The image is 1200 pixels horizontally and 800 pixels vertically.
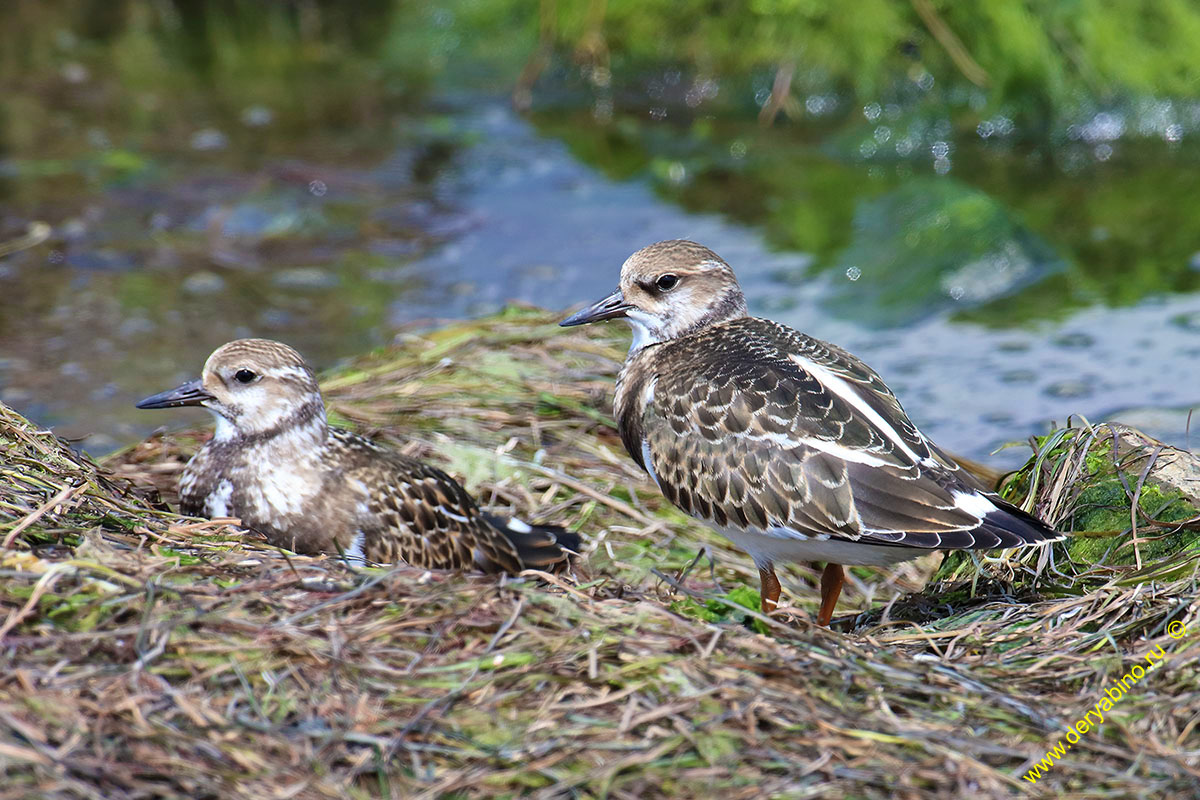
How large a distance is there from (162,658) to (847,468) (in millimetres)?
1762

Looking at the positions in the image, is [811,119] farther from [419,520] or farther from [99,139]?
[419,520]

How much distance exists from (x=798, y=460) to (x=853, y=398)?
0.27 m

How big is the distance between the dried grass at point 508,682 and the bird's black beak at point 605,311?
1.21 metres

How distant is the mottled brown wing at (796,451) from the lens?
3309mm

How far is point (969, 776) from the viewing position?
2.38m

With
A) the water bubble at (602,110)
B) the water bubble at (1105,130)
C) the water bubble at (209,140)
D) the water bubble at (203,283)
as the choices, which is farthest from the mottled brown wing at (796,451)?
the water bubble at (209,140)

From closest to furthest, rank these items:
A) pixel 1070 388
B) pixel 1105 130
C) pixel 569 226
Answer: pixel 1070 388 → pixel 569 226 → pixel 1105 130

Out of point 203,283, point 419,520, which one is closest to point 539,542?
point 419,520

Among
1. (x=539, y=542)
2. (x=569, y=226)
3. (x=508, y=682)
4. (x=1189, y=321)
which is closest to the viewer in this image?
(x=508, y=682)

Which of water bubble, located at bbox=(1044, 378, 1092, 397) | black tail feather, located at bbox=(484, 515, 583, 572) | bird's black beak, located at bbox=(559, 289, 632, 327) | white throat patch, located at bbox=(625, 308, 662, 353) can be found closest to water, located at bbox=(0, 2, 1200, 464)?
water bubble, located at bbox=(1044, 378, 1092, 397)

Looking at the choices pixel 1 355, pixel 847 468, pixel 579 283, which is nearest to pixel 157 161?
pixel 1 355

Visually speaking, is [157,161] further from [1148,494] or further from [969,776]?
[969,776]

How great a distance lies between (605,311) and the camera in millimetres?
4207

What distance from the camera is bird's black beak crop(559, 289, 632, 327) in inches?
165
